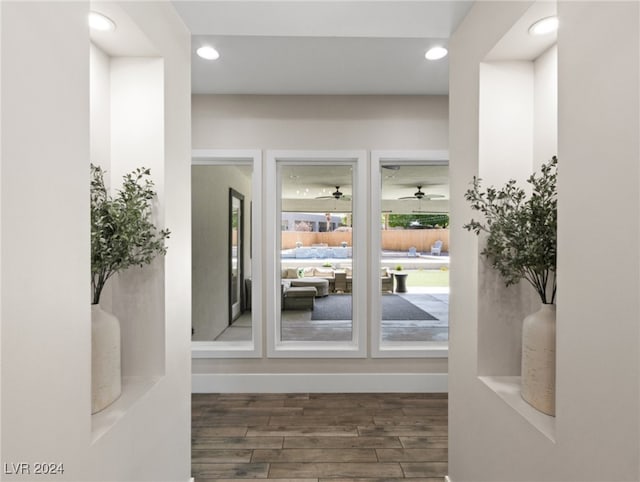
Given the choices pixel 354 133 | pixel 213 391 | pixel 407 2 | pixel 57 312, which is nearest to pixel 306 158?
pixel 354 133

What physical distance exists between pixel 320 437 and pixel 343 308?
1.19 meters

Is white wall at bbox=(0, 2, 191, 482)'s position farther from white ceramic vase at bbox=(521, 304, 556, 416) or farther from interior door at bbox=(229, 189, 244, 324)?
interior door at bbox=(229, 189, 244, 324)

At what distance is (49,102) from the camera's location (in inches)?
34.2

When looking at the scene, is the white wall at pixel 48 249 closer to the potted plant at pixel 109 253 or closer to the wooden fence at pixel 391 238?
the potted plant at pixel 109 253

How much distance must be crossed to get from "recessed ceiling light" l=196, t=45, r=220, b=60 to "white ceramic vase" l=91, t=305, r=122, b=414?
1799mm

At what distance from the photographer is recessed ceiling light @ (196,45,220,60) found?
92.4 inches

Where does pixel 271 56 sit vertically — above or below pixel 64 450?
above

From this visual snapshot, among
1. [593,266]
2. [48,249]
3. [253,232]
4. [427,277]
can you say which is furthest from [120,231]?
[427,277]

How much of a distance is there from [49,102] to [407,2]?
4.84 feet

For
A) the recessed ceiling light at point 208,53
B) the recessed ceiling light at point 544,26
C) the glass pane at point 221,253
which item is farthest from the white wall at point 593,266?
the glass pane at point 221,253

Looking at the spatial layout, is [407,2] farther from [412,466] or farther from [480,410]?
[412,466]

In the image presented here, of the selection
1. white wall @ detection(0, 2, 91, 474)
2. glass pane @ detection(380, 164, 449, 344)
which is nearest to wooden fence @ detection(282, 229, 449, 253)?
glass pane @ detection(380, 164, 449, 344)

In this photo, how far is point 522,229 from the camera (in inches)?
53.2

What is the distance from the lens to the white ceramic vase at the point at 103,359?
128 cm
